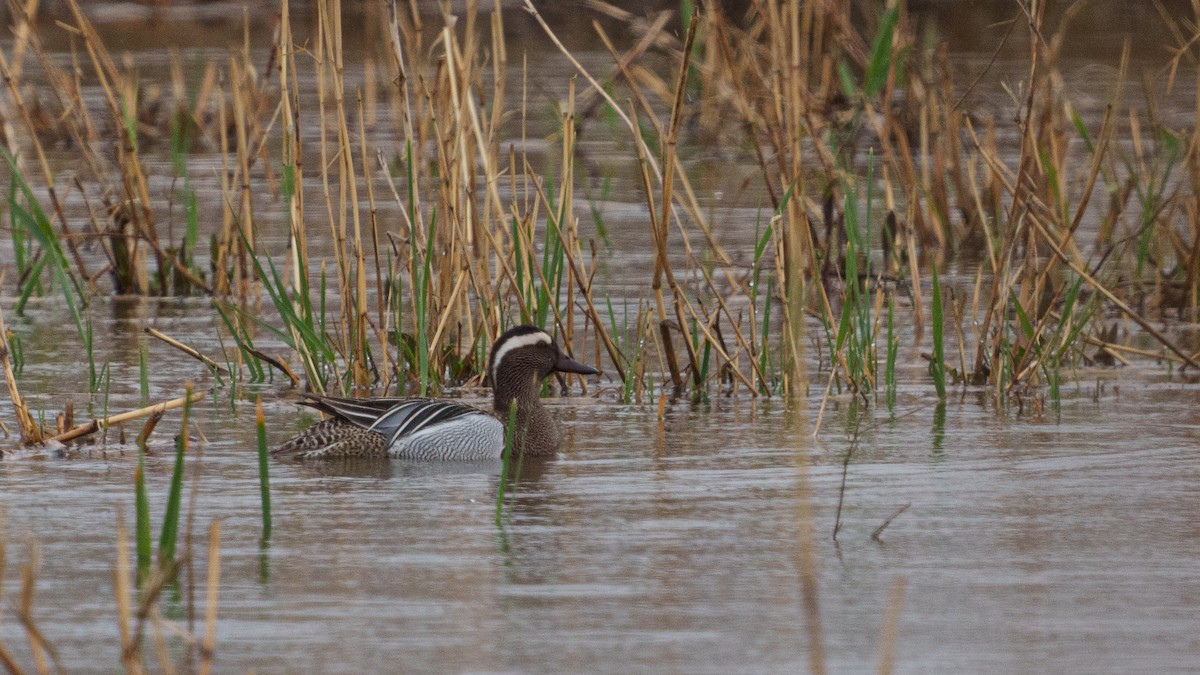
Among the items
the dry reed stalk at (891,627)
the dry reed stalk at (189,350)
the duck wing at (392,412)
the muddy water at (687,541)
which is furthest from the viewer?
the dry reed stalk at (189,350)

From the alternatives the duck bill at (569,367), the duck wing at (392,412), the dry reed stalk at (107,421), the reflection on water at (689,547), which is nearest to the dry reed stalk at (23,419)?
the dry reed stalk at (107,421)

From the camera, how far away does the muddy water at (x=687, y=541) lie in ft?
13.6

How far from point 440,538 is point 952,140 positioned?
5.84 meters

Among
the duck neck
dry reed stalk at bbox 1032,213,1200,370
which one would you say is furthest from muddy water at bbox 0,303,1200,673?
dry reed stalk at bbox 1032,213,1200,370

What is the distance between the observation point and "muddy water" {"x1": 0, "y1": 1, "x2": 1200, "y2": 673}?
4.15 meters

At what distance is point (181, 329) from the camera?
8.84 meters

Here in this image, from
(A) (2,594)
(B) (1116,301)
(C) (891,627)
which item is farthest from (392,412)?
(C) (891,627)

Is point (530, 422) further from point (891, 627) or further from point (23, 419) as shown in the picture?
point (891, 627)

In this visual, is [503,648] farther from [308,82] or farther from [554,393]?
[308,82]

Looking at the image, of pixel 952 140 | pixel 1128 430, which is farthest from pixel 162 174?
pixel 1128 430

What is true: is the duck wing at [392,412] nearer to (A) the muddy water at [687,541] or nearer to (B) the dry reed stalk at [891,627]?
(A) the muddy water at [687,541]

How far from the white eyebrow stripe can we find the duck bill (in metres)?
0.12

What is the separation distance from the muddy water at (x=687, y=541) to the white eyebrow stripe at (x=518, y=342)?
1.08 feet

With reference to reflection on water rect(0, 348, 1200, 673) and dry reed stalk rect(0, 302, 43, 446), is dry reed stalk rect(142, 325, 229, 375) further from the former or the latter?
dry reed stalk rect(0, 302, 43, 446)
